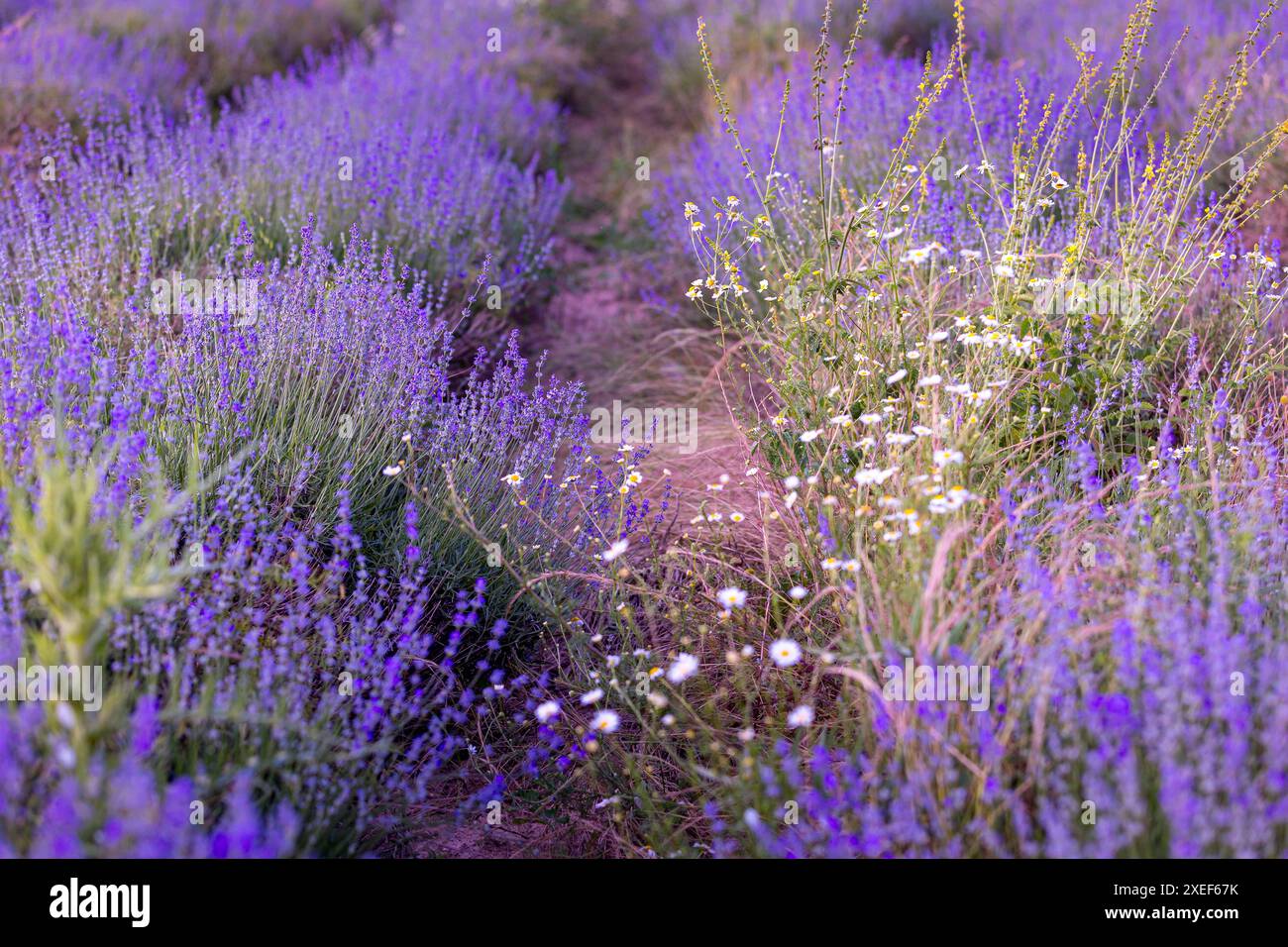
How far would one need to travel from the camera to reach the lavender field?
182 cm

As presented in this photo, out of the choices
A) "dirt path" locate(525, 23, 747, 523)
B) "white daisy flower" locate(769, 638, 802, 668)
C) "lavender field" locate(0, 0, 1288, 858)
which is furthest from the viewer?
"dirt path" locate(525, 23, 747, 523)

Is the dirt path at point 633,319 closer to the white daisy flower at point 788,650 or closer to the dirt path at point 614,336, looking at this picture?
the dirt path at point 614,336

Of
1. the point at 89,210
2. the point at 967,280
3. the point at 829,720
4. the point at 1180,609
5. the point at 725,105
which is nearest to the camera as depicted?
the point at 1180,609

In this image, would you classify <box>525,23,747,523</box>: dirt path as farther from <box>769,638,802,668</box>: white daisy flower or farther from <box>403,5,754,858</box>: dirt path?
<box>769,638,802,668</box>: white daisy flower

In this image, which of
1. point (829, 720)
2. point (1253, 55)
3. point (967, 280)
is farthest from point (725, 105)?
point (1253, 55)

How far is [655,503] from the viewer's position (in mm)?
3547

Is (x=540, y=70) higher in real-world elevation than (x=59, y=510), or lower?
higher

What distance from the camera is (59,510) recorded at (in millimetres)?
1688

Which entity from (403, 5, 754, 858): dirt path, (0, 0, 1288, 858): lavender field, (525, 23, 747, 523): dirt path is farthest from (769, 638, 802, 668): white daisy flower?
(525, 23, 747, 523): dirt path

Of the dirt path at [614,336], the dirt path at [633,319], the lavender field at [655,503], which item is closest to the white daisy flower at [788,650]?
the lavender field at [655,503]

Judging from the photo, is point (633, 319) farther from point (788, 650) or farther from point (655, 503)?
point (788, 650)

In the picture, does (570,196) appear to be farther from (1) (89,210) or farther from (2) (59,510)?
(2) (59,510)

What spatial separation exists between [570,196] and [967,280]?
3.46 metres

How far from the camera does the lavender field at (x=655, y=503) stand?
5.98ft
